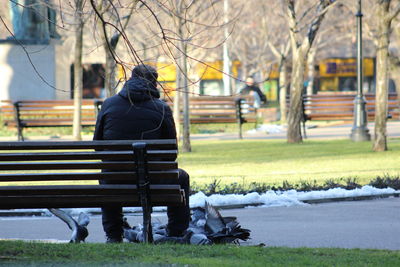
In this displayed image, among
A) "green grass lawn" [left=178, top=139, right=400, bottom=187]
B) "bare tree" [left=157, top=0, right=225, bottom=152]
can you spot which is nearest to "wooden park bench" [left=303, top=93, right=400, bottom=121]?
"green grass lawn" [left=178, top=139, right=400, bottom=187]

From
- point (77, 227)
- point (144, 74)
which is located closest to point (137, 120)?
point (144, 74)

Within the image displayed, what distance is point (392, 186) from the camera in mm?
12000

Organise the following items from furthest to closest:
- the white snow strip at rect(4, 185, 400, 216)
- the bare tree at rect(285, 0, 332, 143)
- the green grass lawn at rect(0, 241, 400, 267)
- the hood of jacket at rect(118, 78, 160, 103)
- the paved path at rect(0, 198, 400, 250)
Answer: the bare tree at rect(285, 0, 332, 143) < the white snow strip at rect(4, 185, 400, 216) < the paved path at rect(0, 198, 400, 250) < the hood of jacket at rect(118, 78, 160, 103) < the green grass lawn at rect(0, 241, 400, 267)

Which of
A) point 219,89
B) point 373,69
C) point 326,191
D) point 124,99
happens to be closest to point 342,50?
point 373,69

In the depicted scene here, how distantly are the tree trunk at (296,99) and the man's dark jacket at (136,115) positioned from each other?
13944 millimetres

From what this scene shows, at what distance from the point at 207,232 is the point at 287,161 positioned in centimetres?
911

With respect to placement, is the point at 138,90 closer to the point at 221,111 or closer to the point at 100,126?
the point at 100,126

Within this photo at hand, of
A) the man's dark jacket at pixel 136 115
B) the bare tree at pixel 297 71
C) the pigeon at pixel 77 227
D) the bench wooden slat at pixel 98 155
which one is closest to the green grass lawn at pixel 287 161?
the bare tree at pixel 297 71

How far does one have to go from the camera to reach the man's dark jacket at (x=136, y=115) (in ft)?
25.1

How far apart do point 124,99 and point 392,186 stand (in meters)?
5.53

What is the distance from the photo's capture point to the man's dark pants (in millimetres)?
7773

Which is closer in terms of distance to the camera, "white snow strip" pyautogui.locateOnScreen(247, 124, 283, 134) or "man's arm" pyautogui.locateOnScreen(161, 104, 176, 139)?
"man's arm" pyautogui.locateOnScreen(161, 104, 176, 139)

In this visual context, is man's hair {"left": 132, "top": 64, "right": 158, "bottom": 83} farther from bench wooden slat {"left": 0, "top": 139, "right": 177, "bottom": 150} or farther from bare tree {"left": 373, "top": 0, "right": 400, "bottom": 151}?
bare tree {"left": 373, "top": 0, "right": 400, "bottom": 151}

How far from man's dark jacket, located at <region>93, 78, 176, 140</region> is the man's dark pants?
0.46 m
